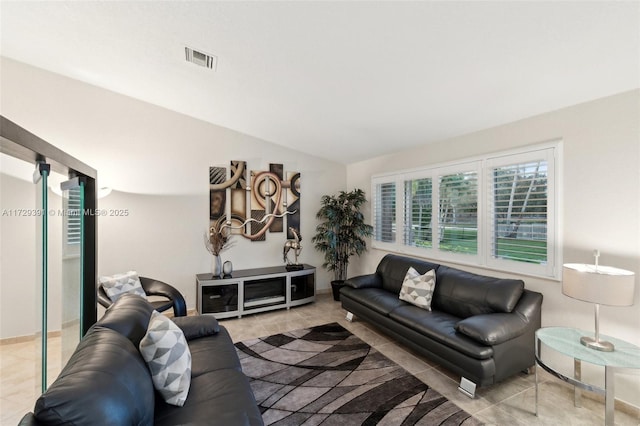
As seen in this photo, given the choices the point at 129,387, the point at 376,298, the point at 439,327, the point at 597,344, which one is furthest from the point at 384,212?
the point at 129,387

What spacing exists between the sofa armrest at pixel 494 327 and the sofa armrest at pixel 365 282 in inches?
59.0

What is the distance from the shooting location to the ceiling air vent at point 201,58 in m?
2.44

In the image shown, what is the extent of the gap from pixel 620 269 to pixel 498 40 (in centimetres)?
188

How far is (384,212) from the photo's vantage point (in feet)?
14.9

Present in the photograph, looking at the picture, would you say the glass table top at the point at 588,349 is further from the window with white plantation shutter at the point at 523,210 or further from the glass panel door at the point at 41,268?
the glass panel door at the point at 41,268

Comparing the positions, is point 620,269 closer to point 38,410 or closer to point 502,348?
point 502,348

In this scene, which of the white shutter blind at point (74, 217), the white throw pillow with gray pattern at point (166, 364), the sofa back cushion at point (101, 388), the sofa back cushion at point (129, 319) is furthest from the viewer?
the white shutter blind at point (74, 217)

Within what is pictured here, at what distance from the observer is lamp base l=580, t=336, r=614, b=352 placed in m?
1.91

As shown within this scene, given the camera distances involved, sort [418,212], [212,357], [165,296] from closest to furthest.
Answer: [212,357]
[165,296]
[418,212]

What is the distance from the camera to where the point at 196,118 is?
4.14 meters

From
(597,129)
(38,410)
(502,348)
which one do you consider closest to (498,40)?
(597,129)

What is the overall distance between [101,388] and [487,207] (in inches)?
133

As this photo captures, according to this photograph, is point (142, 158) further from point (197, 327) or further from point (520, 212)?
point (520, 212)

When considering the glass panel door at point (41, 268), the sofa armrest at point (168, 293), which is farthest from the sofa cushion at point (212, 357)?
the sofa armrest at point (168, 293)
